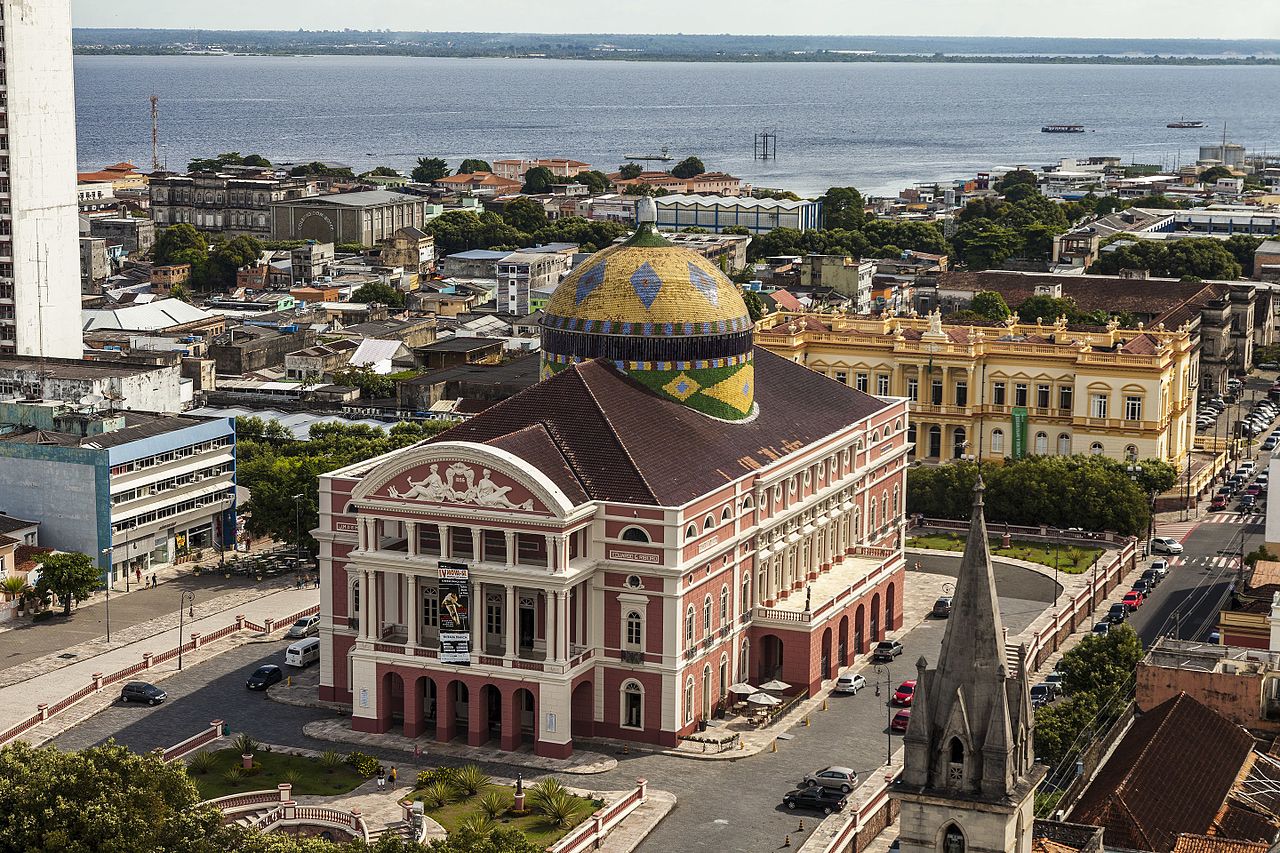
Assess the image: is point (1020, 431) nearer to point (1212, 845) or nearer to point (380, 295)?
point (1212, 845)

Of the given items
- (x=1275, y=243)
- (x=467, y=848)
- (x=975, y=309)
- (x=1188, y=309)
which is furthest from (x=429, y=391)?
(x=1275, y=243)

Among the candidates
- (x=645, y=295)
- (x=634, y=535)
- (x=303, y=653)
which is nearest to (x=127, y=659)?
(x=303, y=653)

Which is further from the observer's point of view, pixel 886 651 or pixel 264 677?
pixel 886 651

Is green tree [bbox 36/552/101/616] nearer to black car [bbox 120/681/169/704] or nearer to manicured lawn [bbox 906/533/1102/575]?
black car [bbox 120/681/169/704]

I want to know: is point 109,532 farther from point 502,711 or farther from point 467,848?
point 467,848

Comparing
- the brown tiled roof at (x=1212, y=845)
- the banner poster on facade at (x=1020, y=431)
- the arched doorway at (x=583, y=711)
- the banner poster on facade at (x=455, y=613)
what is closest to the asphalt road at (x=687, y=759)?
the arched doorway at (x=583, y=711)

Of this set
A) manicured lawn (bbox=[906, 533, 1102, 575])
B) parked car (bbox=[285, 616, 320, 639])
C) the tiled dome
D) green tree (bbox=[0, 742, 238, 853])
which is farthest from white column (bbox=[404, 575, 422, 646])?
manicured lawn (bbox=[906, 533, 1102, 575])
